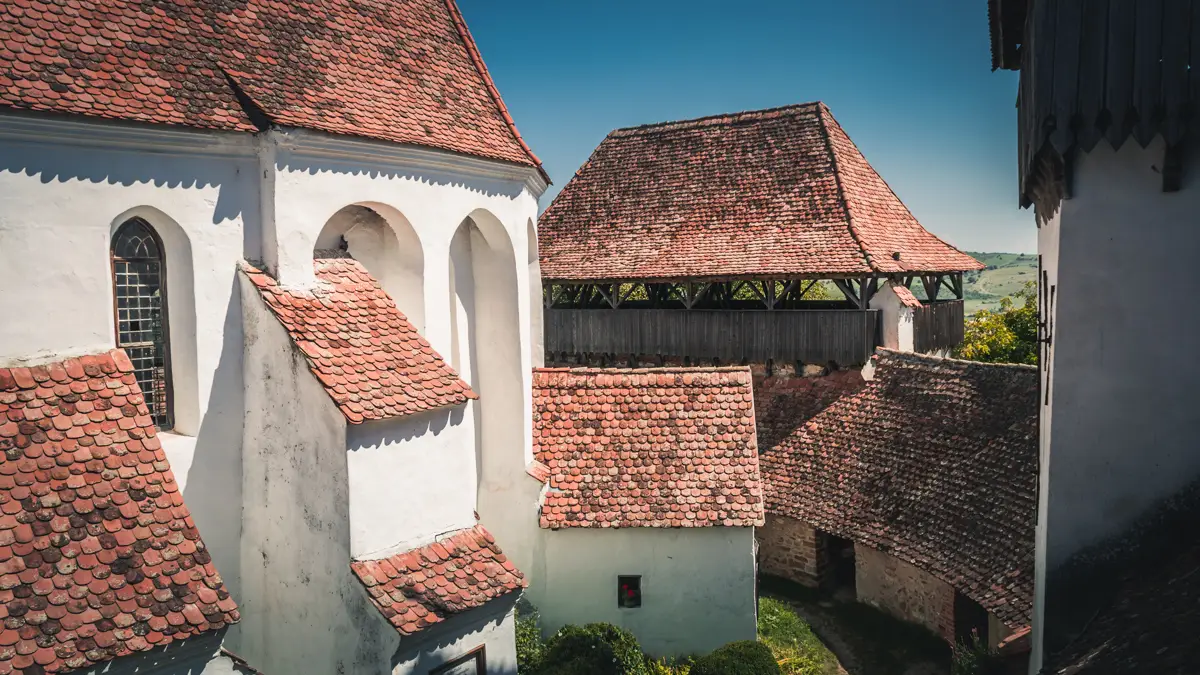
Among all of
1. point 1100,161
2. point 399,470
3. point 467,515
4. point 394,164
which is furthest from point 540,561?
point 1100,161

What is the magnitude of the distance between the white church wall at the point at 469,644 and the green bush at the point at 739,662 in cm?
284

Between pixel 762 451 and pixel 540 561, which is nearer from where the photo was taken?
pixel 540 561

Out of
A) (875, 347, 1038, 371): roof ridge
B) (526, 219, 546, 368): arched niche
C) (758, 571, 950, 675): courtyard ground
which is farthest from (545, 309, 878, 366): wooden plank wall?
(526, 219, 546, 368): arched niche

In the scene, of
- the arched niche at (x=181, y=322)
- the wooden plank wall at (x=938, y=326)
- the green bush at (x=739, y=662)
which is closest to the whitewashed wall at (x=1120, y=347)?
the green bush at (x=739, y=662)

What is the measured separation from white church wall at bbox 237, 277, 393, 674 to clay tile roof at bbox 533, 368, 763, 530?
3.90 meters

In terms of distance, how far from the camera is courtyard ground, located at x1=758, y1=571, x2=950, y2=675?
1333cm

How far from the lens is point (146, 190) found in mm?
8078

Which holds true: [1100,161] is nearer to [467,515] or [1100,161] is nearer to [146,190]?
[467,515]

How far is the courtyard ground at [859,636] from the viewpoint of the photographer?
13.3 meters

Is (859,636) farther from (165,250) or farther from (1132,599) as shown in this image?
(165,250)

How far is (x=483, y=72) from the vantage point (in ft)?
40.8

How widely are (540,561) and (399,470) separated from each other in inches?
159

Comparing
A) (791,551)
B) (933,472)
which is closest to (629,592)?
(791,551)

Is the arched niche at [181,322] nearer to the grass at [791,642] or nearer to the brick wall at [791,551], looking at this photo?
the grass at [791,642]
